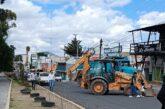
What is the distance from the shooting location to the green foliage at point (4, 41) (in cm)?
7662

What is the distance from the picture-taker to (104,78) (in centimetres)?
3991

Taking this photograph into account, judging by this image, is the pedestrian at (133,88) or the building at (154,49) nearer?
the pedestrian at (133,88)

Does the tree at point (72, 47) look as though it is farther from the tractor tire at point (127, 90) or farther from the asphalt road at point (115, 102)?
the asphalt road at point (115, 102)

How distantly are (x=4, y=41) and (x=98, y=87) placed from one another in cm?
4614

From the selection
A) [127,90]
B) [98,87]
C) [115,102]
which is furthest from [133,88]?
[115,102]

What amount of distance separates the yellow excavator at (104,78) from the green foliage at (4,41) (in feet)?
120

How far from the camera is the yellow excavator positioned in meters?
39.5

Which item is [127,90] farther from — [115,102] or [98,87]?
[115,102]

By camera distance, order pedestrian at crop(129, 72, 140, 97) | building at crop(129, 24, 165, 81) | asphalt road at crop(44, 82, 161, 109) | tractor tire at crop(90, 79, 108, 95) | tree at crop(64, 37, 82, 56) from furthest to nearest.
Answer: tree at crop(64, 37, 82, 56) < building at crop(129, 24, 165, 81) < tractor tire at crop(90, 79, 108, 95) < pedestrian at crop(129, 72, 140, 97) < asphalt road at crop(44, 82, 161, 109)

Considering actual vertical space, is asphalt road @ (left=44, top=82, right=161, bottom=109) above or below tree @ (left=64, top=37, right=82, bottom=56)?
below

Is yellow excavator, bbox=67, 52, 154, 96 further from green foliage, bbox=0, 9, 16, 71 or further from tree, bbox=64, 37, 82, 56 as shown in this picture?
tree, bbox=64, 37, 82, 56

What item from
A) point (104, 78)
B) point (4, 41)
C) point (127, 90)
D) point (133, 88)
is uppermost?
point (4, 41)

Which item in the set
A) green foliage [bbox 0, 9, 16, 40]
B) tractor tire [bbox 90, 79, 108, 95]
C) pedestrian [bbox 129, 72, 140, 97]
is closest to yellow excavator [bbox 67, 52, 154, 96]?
tractor tire [bbox 90, 79, 108, 95]

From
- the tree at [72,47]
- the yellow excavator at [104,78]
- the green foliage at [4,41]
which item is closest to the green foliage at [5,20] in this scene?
the green foliage at [4,41]
